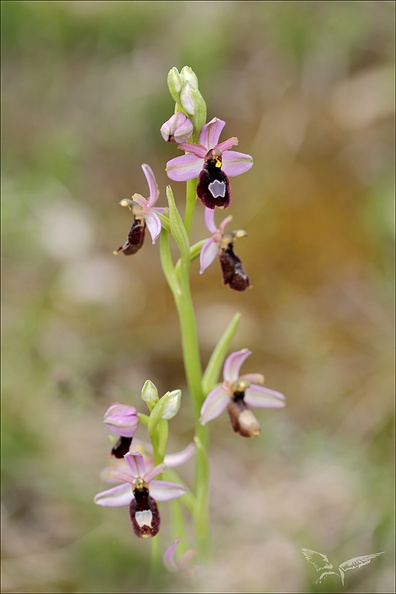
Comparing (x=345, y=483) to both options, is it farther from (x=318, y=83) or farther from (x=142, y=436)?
(x=318, y=83)

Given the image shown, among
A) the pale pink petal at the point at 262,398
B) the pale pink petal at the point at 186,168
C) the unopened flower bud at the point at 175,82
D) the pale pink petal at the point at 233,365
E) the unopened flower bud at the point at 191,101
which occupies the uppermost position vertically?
the unopened flower bud at the point at 175,82

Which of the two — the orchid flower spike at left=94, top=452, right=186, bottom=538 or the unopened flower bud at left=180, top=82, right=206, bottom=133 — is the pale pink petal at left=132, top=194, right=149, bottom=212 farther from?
the orchid flower spike at left=94, top=452, right=186, bottom=538

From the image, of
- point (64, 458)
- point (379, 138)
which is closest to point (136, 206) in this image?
point (64, 458)

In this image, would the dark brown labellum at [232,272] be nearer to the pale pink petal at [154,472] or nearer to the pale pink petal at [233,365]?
the pale pink petal at [233,365]

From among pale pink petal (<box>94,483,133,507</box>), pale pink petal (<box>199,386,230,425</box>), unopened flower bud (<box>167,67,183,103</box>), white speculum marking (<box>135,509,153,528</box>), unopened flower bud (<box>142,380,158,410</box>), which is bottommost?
white speculum marking (<box>135,509,153,528</box>)

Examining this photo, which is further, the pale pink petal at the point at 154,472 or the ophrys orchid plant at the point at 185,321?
the pale pink petal at the point at 154,472

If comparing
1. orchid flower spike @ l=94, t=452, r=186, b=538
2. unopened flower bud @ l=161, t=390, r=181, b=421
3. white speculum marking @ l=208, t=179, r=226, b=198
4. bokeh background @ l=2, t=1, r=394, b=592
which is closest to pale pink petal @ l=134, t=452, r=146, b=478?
orchid flower spike @ l=94, t=452, r=186, b=538

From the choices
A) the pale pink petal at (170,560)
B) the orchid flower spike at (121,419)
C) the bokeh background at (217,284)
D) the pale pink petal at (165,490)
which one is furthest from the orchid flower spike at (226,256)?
the bokeh background at (217,284)
